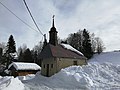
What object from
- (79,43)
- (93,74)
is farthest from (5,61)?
(93,74)

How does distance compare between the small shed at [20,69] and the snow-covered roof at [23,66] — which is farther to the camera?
the snow-covered roof at [23,66]

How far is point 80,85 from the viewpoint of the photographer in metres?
17.5

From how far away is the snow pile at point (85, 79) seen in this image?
17500 millimetres

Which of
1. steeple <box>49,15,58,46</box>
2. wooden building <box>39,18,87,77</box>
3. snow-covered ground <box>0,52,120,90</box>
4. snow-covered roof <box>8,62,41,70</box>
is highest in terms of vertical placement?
steeple <box>49,15,58,46</box>

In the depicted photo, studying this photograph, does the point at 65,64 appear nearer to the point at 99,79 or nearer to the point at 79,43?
the point at 99,79

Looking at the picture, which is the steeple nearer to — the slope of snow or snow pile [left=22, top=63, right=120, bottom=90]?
snow pile [left=22, top=63, right=120, bottom=90]

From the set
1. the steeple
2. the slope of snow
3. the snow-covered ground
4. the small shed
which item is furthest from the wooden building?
the slope of snow

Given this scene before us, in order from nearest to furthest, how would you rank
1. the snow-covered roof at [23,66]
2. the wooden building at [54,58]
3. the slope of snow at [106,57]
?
the wooden building at [54,58] → the snow-covered roof at [23,66] → the slope of snow at [106,57]

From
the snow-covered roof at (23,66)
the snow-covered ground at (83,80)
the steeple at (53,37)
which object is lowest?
the snow-covered ground at (83,80)

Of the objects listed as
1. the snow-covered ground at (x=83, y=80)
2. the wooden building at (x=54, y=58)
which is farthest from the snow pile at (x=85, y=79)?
the wooden building at (x=54, y=58)

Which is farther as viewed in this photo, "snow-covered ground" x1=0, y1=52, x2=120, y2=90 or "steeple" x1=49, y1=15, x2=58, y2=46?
"steeple" x1=49, y1=15, x2=58, y2=46

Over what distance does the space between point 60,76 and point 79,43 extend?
4432cm

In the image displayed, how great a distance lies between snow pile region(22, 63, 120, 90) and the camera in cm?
1750

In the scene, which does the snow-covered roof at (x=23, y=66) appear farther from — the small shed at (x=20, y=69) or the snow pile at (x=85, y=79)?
the snow pile at (x=85, y=79)
